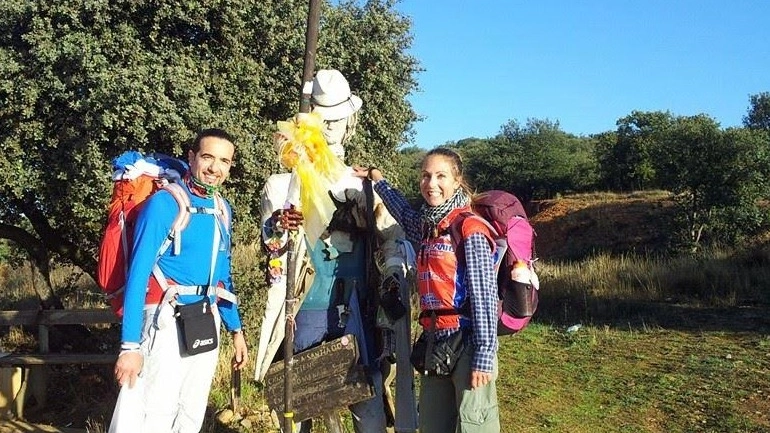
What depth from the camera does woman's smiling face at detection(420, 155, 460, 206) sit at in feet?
9.72

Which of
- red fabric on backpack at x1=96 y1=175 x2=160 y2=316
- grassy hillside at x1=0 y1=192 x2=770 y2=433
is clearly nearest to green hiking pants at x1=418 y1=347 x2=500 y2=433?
red fabric on backpack at x1=96 y1=175 x2=160 y2=316

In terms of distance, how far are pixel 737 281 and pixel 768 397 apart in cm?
632

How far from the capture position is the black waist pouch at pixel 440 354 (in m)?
2.82

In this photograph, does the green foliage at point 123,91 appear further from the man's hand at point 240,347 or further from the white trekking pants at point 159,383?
the white trekking pants at point 159,383

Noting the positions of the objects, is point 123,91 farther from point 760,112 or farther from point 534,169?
point 760,112

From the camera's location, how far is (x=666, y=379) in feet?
21.8

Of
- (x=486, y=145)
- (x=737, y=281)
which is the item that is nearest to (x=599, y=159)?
(x=486, y=145)

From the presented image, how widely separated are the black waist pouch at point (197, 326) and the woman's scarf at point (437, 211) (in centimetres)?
97

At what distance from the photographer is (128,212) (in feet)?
9.48

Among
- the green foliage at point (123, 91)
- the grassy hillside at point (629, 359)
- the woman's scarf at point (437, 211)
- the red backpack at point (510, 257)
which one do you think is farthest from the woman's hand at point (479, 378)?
the green foliage at point (123, 91)

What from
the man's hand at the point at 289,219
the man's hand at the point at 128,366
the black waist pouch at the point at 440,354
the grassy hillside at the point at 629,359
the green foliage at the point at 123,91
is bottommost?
the grassy hillside at the point at 629,359

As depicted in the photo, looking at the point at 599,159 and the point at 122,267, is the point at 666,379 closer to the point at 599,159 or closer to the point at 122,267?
the point at 122,267

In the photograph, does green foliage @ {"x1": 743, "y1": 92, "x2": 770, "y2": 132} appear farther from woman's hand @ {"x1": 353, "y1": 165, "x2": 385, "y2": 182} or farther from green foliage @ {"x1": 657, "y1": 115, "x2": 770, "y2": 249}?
woman's hand @ {"x1": 353, "y1": 165, "x2": 385, "y2": 182}

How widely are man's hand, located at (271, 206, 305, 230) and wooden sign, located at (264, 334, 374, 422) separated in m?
0.55
